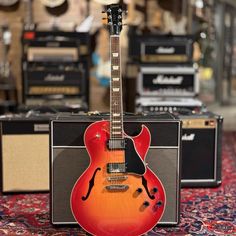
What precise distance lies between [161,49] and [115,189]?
3.05 metres

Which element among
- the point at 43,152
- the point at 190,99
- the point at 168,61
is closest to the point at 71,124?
the point at 43,152

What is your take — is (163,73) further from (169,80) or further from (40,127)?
(40,127)

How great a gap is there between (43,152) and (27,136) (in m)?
0.16

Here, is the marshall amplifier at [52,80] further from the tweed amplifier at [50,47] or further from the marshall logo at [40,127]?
the marshall logo at [40,127]

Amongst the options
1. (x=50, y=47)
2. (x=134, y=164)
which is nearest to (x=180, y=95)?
(x=50, y=47)

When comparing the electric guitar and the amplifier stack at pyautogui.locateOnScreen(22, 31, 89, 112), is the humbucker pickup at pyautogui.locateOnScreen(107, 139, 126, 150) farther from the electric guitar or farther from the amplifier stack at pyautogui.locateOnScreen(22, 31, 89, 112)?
the amplifier stack at pyautogui.locateOnScreen(22, 31, 89, 112)

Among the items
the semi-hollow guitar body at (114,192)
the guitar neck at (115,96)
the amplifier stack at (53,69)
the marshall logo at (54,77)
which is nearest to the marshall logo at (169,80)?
the amplifier stack at (53,69)

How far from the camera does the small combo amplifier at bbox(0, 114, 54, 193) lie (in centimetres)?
379

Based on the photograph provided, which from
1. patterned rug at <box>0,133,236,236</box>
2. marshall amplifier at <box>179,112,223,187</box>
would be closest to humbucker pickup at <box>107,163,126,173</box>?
patterned rug at <box>0,133,236,236</box>

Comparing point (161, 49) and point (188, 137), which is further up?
point (161, 49)

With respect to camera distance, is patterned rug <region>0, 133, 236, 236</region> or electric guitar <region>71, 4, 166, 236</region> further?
patterned rug <region>0, 133, 236, 236</region>

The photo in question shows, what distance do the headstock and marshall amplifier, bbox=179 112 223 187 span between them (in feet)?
4.01

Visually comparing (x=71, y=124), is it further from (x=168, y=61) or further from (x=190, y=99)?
(x=168, y=61)

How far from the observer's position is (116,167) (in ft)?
9.41
